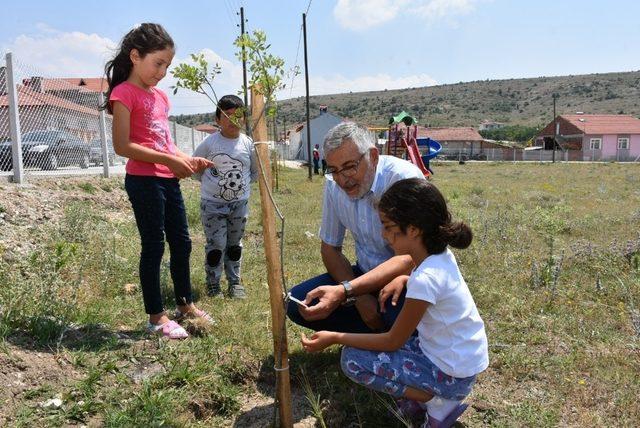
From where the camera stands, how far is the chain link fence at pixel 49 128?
7.18m

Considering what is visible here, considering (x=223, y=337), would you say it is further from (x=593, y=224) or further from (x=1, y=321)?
(x=593, y=224)

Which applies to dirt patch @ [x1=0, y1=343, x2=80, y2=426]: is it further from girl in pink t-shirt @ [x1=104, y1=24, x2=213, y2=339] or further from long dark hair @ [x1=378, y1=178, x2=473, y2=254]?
long dark hair @ [x1=378, y1=178, x2=473, y2=254]

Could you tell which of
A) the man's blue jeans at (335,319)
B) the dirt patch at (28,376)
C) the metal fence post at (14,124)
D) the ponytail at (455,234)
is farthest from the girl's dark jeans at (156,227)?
the metal fence post at (14,124)

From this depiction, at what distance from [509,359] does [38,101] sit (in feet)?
25.6

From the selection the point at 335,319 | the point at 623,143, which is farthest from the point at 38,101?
the point at 623,143

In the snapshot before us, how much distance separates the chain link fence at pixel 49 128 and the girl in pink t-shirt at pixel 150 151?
3.50 meters

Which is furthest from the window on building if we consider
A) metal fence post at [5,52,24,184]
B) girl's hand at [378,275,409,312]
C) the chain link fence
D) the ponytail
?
the ponytail

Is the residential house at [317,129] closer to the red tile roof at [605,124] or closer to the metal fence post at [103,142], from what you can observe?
the red tile roof at [605,124]

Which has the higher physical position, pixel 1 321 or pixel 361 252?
pixel 361 252

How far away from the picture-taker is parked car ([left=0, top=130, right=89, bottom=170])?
7.16m

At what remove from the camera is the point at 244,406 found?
265 centimetres

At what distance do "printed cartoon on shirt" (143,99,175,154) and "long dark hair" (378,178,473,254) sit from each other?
1.45 metres

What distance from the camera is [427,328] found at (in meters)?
2.24

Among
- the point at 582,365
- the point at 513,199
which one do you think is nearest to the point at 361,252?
the point at 582,365
